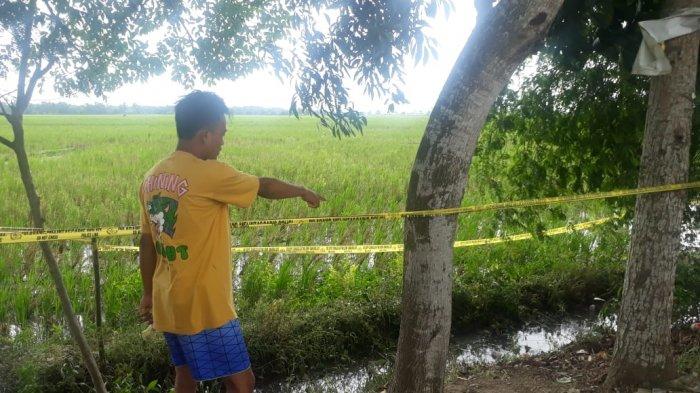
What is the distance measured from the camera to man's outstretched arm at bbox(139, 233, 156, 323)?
237cm

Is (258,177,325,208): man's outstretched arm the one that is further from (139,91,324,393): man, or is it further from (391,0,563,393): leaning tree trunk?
(391,0,563,393): leaning tree trunk

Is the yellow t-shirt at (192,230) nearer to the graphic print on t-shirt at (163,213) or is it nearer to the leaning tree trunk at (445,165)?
the graphic print on t-shirt at (163,213)

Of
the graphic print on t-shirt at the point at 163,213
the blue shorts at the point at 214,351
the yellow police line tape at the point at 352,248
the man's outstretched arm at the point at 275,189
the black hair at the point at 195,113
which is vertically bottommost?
the yellow police line tape at the point at 352,248

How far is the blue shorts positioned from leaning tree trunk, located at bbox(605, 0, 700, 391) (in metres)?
2.06

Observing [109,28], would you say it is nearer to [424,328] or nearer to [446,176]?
[446,176]

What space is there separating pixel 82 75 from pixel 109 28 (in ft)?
1.03

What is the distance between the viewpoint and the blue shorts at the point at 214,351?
223 centimetres

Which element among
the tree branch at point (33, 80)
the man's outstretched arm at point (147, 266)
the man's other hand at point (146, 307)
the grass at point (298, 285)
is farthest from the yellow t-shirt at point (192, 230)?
the grass at point (298, 285)

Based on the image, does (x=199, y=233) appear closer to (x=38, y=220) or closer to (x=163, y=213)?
(x=163, y=213)

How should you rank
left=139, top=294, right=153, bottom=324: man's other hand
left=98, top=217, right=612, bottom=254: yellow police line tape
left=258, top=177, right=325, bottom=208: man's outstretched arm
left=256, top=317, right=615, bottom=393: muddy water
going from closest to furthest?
1. left=258, top=177, right=325, bottom=208: man's outstretched arm
2. left=139, top=294, right=153, bottom=324: man's other hand
3. left=256, top=317, right=615, bottom=393: muddy water
4. left=98, top=217, right=612, bottom=254: yellow police line tape

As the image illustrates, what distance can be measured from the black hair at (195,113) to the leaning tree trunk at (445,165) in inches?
35.4

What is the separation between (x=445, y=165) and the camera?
248cm

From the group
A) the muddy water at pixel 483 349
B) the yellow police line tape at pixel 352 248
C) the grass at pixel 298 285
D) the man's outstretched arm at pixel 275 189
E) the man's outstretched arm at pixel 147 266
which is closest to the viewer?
the man's outstretched arm at pixel 275 189

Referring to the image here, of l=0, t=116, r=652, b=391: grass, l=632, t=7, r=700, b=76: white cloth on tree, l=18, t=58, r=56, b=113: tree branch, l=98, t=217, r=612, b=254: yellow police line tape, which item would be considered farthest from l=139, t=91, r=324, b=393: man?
l=98, t=217, r=612, b=254: yellow police line tape
